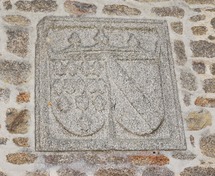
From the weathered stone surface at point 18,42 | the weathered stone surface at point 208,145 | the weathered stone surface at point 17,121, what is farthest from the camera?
the weathered stone surface at point 18,42

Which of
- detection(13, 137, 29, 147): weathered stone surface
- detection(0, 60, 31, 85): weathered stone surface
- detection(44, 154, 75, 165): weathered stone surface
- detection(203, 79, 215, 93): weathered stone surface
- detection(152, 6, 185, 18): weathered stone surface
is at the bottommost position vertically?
detection(44, 154, 75, 165): weathered stone surface

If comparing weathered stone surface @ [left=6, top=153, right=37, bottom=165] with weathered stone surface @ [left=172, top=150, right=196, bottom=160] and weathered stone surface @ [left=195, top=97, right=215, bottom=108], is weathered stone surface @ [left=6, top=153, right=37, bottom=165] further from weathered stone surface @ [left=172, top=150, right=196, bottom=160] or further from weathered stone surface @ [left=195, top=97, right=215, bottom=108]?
weathered stone surface @ [left=195, top=97, right=215, bottom=108]

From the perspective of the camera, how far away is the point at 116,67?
3320 millimetres

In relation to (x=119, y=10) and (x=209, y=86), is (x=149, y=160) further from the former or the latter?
(x=119, y=10)

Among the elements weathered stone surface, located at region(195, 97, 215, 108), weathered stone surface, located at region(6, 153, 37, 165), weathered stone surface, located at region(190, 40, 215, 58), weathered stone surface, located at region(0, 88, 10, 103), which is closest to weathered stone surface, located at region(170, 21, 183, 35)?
weathered stone surface, located at region(190, 40, 215, 58)

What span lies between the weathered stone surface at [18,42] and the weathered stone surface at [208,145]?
3.86ft

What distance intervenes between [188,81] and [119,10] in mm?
662

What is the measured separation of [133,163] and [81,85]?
0.55 meters

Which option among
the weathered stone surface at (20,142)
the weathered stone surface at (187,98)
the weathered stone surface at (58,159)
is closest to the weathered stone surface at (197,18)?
the weathered stone surface at (187,98)

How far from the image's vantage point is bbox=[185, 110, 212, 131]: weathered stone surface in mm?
3248

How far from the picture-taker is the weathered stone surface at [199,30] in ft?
11.9

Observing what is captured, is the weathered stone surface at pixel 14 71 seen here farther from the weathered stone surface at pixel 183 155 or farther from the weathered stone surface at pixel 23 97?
the weathered stone surface at pixel 183 155

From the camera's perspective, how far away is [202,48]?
11.7 feet

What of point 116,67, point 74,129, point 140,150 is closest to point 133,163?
Result: point 140,150
